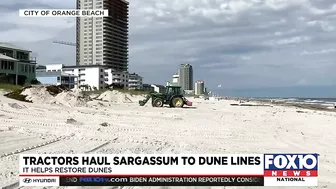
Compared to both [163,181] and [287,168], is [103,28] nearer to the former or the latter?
[163,181]

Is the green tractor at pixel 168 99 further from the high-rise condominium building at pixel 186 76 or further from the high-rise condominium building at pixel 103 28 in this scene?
the high-rise condominium building at pixel 186 76

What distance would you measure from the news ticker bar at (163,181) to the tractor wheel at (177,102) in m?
23.4

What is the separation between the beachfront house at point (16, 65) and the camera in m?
44.2

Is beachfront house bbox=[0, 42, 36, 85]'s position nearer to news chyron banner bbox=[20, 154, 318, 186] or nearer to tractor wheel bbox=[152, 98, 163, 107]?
tractor wheel bbox=[152, 98, 163, 107]

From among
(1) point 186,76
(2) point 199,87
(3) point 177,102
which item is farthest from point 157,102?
(1) point 186,76

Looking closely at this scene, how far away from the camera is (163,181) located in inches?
213

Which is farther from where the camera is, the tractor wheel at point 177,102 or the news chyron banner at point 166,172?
the tractor wheel at point 177,102

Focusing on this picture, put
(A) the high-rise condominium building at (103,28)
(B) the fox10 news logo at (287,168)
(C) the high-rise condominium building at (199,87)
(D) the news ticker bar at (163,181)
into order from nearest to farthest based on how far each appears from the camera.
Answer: (D) the news ticker bar at (163,181)
(B) the fox10 news logo at (287,168)
(A) the high-rise condominium building at (103,28)
(C) the high-rise condominium building at (199,87)

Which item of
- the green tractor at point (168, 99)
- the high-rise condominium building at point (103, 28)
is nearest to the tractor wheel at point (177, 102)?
the green tractor at point (168, 99)

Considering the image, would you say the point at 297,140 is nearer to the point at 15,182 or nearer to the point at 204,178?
the point at 204,178

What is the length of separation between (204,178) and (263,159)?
37.7 inches

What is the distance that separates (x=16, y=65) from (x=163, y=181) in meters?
45.8

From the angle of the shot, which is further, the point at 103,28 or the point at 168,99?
the point at 103,28

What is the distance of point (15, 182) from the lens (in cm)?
548
